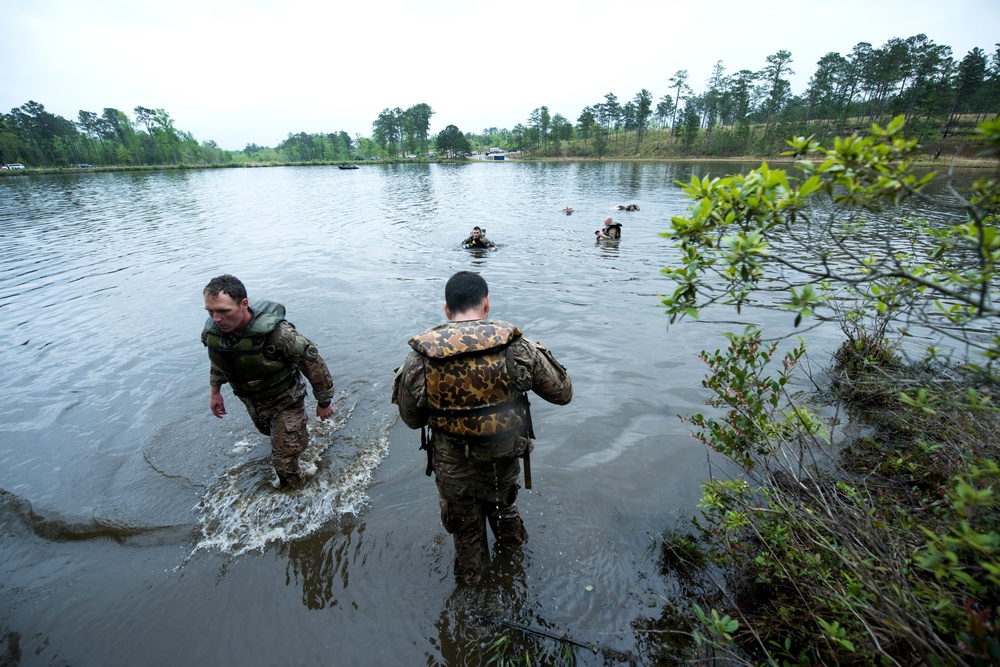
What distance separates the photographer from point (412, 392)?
3092 mm

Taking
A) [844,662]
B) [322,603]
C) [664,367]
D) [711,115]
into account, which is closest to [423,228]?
[664,367]

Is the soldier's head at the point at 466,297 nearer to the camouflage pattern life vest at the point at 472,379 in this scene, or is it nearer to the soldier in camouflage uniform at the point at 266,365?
the camouflage pattern life vest at the point at 472,379

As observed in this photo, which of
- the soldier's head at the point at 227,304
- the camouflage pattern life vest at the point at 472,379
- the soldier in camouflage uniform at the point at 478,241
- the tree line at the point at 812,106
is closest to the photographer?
the camouflage pattern life vest at the point at 472,379

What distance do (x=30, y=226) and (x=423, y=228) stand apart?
69.6 ft

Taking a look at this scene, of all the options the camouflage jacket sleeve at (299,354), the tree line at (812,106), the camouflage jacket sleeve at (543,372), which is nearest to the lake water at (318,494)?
the camouflage jacket sleeve at (299,354)

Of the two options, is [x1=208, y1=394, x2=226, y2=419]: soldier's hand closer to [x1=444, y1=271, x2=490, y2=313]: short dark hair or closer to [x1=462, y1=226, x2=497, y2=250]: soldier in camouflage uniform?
[x1=444, y1=271, x2=490, y2=313]: short dark hair

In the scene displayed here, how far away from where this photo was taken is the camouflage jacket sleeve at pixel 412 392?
10.0 feet

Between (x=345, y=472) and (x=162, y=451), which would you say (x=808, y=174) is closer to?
(x=345, y=472)

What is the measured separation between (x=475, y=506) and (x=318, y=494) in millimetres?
2518

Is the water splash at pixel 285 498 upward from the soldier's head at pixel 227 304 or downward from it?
downward

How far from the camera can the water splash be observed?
15.0 feet

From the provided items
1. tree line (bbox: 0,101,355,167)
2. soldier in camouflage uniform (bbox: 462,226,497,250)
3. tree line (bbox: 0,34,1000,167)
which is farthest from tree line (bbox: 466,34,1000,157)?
tree line (bbox: 0,101,355,167)

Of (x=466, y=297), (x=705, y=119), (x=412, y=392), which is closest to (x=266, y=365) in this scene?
(x=412, y=392)

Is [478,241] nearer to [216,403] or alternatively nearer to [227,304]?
[216,403]
